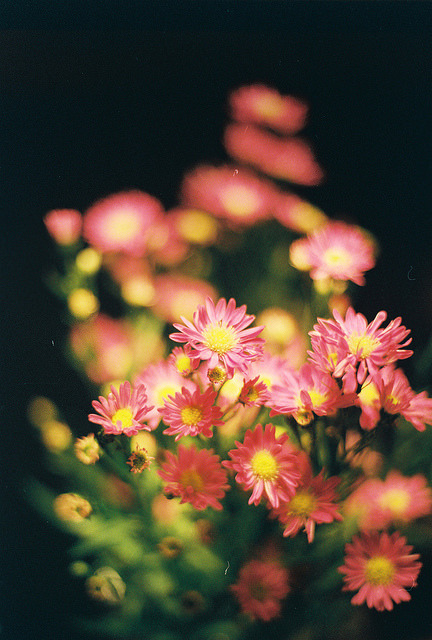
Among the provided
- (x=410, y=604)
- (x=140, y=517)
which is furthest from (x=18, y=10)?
(x=410, y=604)

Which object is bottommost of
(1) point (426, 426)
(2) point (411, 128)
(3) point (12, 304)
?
(1) point (426, 426)

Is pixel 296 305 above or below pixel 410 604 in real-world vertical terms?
above

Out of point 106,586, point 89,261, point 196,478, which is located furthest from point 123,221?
point 106,586

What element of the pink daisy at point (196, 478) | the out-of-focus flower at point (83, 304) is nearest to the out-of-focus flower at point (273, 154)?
the out-of-focus flower at point (83, 304)

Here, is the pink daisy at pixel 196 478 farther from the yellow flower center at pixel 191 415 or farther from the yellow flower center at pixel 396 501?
the yellow flower center at pixel 396 501

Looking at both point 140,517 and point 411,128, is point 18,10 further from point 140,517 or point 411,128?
point 140,517

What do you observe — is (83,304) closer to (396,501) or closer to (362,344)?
(362,344)

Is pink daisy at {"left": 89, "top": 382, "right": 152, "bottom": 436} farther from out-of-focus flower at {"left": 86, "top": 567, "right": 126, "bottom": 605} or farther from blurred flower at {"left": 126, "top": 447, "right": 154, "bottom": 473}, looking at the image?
out-of-focus flower at {"left": 86, "top": 567, "right": 126, "bottom": 605}

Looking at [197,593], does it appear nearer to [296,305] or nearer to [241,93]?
[296,305]
